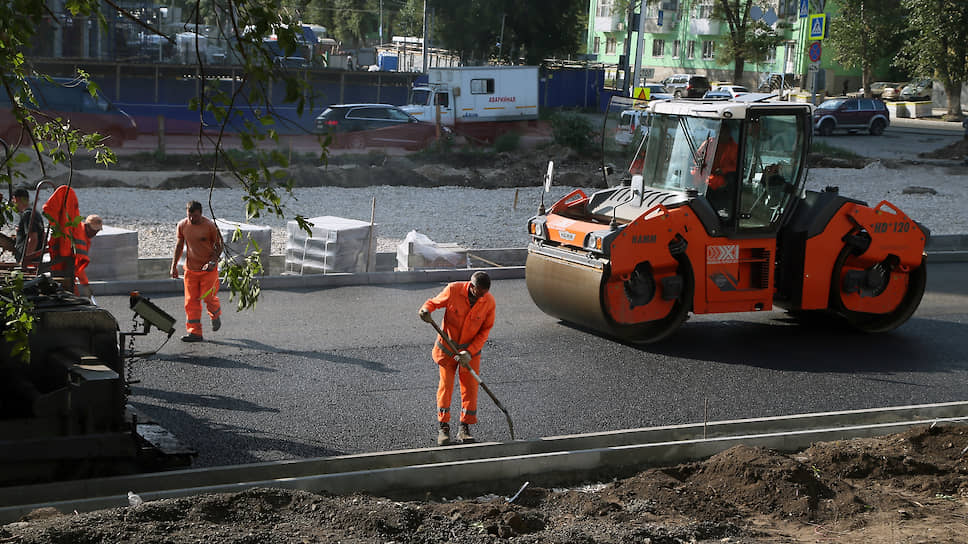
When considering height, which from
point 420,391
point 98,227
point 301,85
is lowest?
point 420,391

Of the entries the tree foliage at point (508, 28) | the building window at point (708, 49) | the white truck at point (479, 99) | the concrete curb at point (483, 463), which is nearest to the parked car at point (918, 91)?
the building window at point (708, 49)

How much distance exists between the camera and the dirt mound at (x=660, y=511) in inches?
223

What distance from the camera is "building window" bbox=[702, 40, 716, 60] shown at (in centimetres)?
7381

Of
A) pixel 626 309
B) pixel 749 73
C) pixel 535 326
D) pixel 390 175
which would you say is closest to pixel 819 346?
pixel 626 309

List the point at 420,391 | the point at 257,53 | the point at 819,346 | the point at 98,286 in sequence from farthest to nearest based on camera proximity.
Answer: the point at 98,286, the point at 819,346, the point at 420,391, the point at 257,53

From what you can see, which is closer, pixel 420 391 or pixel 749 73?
pixel 420 391

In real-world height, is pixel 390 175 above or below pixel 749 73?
below

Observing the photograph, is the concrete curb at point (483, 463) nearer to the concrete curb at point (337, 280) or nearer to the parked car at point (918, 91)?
the concrete curb at point (337, 280)

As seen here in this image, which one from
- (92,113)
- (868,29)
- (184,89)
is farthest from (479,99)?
(868,29)

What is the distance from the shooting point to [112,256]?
13281mm

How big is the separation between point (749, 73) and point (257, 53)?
69.3 m

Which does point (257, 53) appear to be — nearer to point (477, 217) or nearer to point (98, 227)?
point (98, 227)

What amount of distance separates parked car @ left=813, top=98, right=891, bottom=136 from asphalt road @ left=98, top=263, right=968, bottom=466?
3036 cm

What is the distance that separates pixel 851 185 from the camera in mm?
26922
